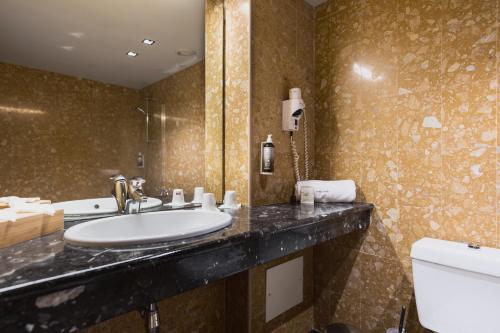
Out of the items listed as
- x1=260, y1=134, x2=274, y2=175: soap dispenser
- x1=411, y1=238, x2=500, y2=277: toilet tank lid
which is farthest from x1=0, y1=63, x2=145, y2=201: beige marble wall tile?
x1=411, y1=238, x2=500, y2=277: toilet tank lid

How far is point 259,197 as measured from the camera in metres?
1.43

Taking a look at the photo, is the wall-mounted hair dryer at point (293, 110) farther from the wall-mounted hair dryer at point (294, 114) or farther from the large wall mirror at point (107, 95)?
the large wall mirror at point (107, 95)

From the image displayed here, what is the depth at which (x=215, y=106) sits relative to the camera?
1.50 m

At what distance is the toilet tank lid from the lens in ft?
3.31

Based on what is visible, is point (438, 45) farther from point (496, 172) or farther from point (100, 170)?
point (100, 170)

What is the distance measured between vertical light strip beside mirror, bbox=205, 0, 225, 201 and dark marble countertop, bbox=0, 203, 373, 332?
1.76 feet

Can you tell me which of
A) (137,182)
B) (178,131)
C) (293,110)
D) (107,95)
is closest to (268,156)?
(293,110)

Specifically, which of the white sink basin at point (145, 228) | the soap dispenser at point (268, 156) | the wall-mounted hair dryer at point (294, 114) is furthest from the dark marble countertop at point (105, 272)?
the wall-mounted hair dryer at point (294, 114)

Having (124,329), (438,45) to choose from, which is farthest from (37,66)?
(438,45)

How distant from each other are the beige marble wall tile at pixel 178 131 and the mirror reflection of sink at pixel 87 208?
0.62 feet

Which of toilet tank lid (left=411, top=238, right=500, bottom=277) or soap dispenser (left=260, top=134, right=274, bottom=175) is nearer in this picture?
toilet tank lid (left=411, top=238, right=500, bottom=277)

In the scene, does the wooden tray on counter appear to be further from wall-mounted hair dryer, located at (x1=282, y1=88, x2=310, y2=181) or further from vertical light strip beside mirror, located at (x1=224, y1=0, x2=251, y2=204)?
wall-mounted hair dryer, located at (x1=282, y1=88, x2=310, y2=181)

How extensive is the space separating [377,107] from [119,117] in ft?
4.22

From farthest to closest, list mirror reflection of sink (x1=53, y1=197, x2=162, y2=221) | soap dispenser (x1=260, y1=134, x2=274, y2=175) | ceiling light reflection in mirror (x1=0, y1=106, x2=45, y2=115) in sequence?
soap dispenser (x1=260, y1=134, x2=274, y2=175), mirror reflection of sink (x1=53, y1=197, x2=162, y2=221), ceiling light reflection in mirror (x1=0, y1=106, x2=45, y2=115)
